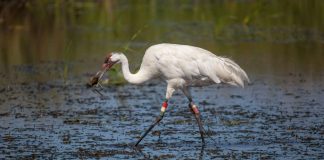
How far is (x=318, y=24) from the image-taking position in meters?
18.9

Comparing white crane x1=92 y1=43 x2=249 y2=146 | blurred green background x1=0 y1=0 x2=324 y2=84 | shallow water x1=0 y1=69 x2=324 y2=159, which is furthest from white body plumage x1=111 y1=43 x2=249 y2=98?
blurred green background x1=0 y1=0 x2=324 y2=84

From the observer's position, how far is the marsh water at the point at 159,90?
932cm

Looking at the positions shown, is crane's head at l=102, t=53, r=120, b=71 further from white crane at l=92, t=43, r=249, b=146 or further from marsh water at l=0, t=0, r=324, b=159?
marsh water at l=0, t=0, r=324, b=159

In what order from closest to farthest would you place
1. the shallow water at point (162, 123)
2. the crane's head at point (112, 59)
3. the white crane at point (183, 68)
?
the shallow water at point (162, 123)
the white crane at point (183, 68)
the crane's head at point (112, 59)

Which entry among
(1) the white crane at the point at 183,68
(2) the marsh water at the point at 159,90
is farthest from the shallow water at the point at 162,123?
(1) the white crane at the point at 183,68

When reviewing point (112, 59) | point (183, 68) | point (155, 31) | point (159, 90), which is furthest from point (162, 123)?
point (155, 31)

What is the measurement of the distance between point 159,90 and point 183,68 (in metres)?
3.27

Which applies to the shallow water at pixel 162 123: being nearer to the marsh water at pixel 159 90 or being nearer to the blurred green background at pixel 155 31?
the marsh water at pixel 159 90

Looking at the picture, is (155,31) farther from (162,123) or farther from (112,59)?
(112,59)

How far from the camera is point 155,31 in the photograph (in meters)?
19.1

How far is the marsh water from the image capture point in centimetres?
932

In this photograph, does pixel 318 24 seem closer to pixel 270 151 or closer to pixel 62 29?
pixel 62 29

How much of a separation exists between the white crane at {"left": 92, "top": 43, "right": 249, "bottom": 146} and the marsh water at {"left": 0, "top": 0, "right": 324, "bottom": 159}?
1.83 ft

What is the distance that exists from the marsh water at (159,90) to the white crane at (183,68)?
559 millimetres
